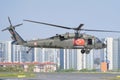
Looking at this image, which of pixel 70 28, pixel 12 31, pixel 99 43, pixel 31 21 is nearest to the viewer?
pixel 31 21

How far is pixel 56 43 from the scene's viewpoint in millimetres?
57031

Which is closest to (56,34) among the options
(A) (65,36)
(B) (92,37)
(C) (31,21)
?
(A) (65,36)

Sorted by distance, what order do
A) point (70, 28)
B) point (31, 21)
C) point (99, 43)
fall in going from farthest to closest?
point (99, 43) < point (70, 28) < point (31, 21)

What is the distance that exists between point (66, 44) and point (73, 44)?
895 millimetres

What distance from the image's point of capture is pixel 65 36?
2260 inches

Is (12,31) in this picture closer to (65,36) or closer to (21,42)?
(21,42)

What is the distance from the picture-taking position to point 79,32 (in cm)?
5725

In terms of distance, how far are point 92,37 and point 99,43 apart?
5.52ft

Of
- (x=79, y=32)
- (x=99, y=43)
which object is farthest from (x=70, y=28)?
(x=99, y=43)

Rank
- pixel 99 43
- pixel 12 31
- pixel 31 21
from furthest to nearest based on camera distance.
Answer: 1. pixel 12 31
2. pixel 99 43
3. pixel 31 21

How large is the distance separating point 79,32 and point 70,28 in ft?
5.91

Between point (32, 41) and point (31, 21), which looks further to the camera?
point (32, 41)

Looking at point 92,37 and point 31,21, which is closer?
point 31,21

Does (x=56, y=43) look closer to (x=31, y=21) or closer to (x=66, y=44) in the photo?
(x=66, y=44)
